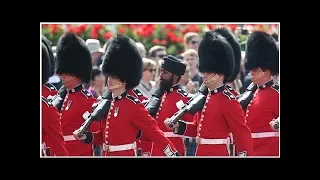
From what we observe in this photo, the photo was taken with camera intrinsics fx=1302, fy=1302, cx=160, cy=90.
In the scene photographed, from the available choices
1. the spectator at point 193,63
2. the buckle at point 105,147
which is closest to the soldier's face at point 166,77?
the spectator at point 193,63

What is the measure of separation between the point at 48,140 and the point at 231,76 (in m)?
1.34

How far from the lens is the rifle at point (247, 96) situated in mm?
9070

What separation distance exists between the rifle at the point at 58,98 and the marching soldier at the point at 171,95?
2.21 feet

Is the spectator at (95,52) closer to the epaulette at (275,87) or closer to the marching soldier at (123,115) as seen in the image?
the marching soldier at (123,115)

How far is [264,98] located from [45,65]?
5.06ft

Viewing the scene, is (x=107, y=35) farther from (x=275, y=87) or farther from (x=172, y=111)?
(x=275, y=87)

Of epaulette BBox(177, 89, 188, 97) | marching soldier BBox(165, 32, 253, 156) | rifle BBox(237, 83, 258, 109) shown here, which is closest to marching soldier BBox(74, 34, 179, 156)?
marching soldier BBox(165, 32, 253, 156)

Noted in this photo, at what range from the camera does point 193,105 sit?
354 inches

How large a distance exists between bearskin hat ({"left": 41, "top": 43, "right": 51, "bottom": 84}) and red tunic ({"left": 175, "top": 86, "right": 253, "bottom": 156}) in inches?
43.2

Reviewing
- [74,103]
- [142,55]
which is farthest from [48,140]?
[142,55]

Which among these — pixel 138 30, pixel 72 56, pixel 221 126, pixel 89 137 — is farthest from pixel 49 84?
pixel 221 126

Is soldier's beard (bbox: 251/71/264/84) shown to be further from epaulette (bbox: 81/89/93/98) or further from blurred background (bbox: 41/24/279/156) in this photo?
epaulette (bbox: 81/89/93/98)

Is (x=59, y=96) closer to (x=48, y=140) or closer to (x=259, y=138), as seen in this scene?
(x=48, y=140)
